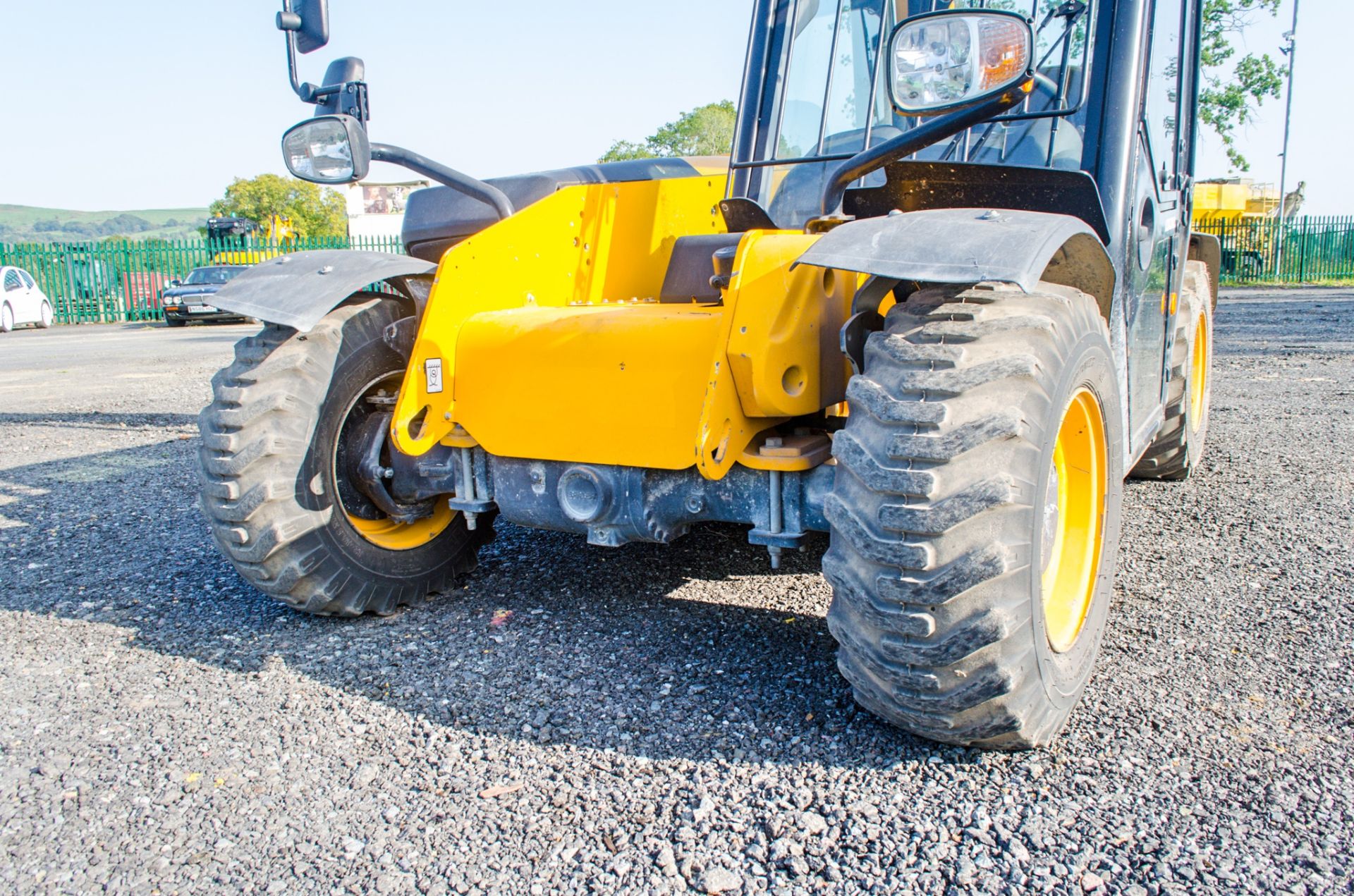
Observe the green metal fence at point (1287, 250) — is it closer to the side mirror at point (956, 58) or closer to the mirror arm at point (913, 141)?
the mirror arm at point (913, 141)

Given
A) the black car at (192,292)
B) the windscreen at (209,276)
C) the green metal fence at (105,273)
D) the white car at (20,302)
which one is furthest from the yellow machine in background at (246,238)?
the white car at (20,302)

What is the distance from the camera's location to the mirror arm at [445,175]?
135 inches

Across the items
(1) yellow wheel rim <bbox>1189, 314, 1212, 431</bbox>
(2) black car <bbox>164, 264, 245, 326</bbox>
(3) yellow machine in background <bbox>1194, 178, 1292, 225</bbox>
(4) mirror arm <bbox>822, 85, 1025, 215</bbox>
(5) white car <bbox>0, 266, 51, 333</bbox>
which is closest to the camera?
(4) mirror arm <bbox>822, 85, 1025, 215</bbox>

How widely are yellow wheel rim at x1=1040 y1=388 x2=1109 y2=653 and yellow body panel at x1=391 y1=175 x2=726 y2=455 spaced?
139 centimetres

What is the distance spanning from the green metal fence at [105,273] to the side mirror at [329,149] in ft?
86.5

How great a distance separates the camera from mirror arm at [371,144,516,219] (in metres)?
3.43

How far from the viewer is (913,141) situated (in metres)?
2.88

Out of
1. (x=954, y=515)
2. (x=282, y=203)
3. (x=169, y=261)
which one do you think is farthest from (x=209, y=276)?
(x=282, y=203)

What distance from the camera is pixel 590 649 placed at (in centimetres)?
331

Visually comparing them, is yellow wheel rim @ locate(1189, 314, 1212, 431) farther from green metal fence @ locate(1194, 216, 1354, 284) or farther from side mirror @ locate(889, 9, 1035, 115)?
green metal fence @ locate(1194, 216, 1354, 284)

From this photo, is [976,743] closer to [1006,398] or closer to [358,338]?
[1006,398]

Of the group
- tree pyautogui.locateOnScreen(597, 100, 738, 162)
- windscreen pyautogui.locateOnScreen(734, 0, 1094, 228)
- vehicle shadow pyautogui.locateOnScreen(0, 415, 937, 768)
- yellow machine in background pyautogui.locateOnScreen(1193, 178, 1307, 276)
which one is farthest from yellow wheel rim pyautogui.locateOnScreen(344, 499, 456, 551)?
tree pyautogui.locateOnScreen(597, 100, 738, 162)

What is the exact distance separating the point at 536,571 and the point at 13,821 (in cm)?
209

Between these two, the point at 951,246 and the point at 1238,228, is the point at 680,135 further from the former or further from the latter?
the point at 951,246
